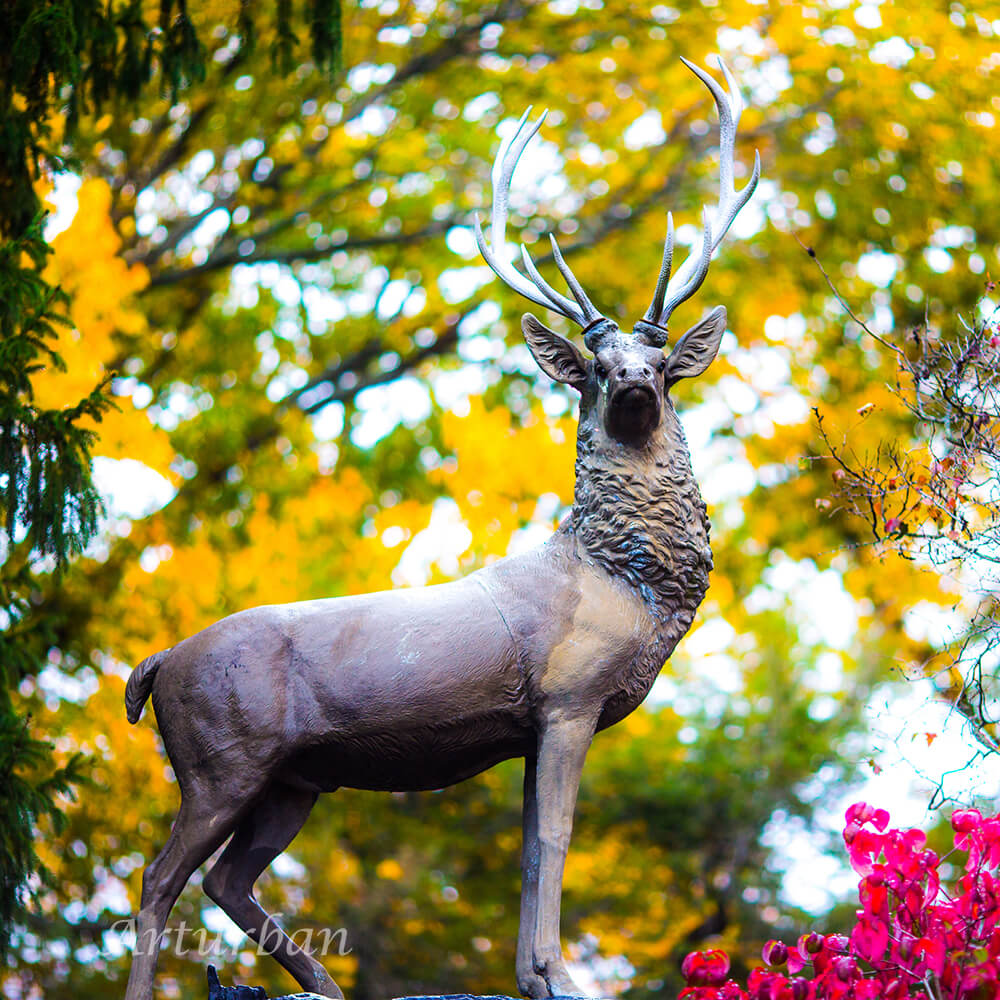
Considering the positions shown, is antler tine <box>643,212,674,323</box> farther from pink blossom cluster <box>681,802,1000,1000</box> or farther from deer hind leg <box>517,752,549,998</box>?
pink blossom cluster <box>681,802,1000,1000</box>

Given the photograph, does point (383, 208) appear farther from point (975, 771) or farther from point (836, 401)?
point (975, 771)

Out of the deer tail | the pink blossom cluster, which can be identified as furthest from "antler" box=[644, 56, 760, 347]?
the deer tail

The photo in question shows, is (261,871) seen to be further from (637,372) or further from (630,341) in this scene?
(630,341)

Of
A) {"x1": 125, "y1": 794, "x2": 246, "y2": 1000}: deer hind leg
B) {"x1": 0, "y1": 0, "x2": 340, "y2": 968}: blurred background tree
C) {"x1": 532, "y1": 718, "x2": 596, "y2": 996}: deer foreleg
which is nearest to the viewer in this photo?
{"x1": 532, "y1": 718, "x2": 596, "y2": 996}: deer foreleg

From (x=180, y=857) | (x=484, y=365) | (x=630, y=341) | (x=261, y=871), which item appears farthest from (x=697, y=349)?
(x=484, y=365)

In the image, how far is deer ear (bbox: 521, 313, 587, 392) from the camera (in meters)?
4.95

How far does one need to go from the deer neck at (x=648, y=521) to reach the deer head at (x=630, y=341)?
0.29 ft

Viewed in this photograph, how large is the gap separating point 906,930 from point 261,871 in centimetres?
231

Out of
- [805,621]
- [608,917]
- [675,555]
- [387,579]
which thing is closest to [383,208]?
[387,579]

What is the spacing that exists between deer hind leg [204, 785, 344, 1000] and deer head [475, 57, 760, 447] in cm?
185

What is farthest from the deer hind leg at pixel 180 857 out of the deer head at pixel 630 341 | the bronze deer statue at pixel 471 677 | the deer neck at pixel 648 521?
the deer head at pixel 630 341

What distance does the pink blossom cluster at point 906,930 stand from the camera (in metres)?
4.18

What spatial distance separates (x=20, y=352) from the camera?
6.05 metres

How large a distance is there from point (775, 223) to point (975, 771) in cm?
921
